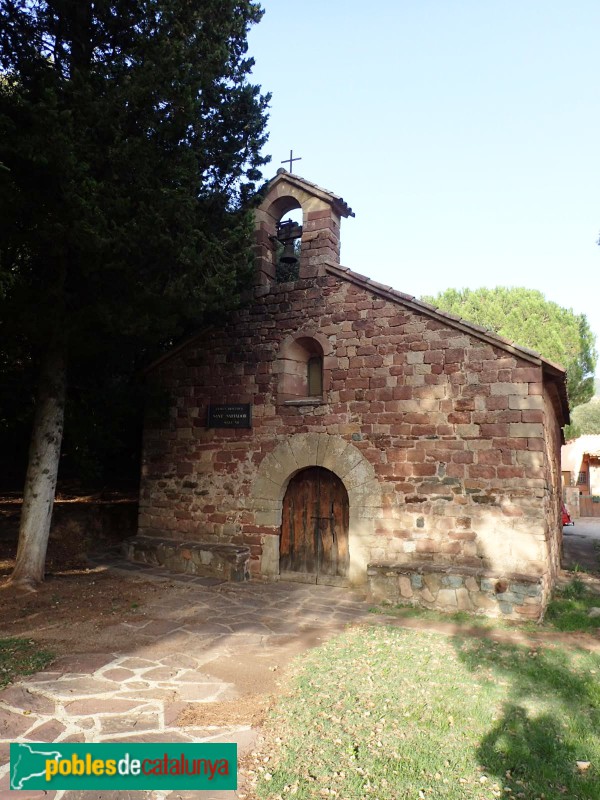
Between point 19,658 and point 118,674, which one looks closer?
point 118,674

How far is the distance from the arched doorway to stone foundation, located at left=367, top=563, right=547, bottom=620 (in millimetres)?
1073

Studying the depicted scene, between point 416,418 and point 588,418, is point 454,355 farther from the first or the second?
point 588,418

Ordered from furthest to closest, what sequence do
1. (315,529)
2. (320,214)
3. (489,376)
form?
(320,214) → (315,529) → (489,376)

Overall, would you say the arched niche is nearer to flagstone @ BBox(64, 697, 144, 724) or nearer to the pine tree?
the pine tree

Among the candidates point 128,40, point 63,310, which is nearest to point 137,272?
point 63,310

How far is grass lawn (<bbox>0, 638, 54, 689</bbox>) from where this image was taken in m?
4.24

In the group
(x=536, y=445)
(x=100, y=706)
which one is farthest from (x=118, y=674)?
(x=536, y=445)

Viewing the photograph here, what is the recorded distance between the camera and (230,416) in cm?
875

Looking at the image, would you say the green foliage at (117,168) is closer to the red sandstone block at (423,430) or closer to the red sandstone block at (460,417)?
the red sandstone block at (423,430)

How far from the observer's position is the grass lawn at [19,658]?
13.9 feet

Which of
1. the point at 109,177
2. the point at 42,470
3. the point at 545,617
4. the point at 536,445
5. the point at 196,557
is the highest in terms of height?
the point at 109,177

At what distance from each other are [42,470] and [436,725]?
5.85m

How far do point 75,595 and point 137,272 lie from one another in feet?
14.1

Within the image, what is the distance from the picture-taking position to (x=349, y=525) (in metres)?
7.52
